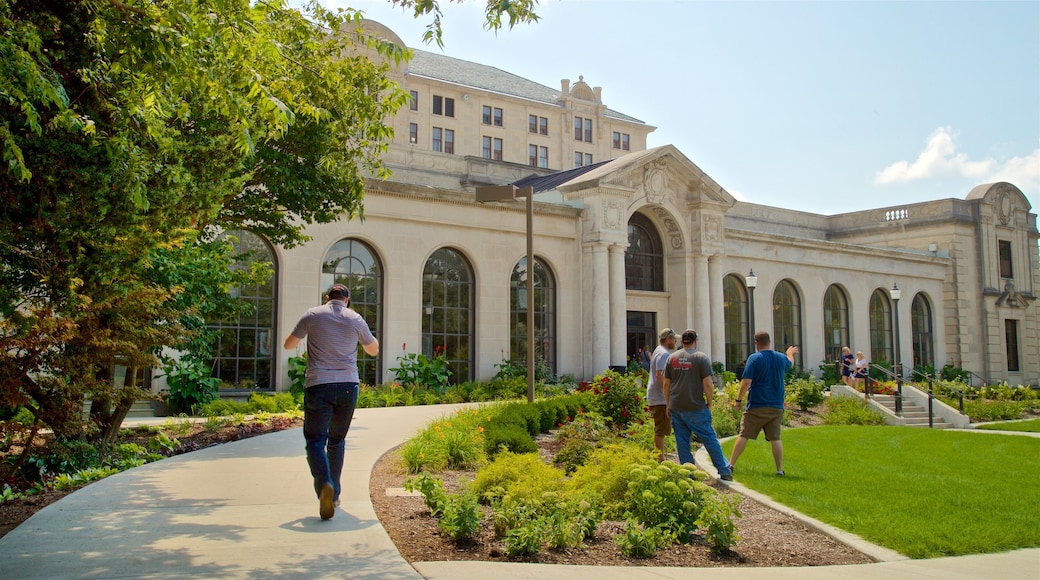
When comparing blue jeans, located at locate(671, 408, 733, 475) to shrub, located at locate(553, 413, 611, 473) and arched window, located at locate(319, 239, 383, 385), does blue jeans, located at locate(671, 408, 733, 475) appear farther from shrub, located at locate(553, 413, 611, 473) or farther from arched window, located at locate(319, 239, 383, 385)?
arched window, located at locate(319, 239, 383, 385)

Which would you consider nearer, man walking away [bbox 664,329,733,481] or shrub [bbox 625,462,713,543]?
shrub [bbox 625,462,713,543]

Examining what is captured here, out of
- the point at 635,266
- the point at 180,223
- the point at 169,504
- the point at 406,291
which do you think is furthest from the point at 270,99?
the point at 635,266

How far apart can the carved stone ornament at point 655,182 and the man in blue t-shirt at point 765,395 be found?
1965cm

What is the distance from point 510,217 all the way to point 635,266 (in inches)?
258

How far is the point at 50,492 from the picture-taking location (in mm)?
8688

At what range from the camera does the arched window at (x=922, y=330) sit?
4153cm

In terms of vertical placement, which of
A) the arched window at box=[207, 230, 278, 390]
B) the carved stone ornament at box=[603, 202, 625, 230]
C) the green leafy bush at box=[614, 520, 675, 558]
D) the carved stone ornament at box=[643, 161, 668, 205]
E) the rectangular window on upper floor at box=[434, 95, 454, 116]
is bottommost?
the green leafy bush at box=[614, 520, 675, 558]

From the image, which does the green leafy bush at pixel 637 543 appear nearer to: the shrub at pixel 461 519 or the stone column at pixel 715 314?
the shrub at pixel 461 519

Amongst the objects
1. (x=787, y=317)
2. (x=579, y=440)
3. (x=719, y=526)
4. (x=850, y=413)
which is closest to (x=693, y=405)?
(x=579, y=440)

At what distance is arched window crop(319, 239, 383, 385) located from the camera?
24.1 m

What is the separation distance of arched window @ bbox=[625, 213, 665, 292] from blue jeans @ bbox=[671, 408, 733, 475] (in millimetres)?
20993

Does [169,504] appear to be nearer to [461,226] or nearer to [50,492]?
[50,492]

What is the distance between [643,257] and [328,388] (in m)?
25.8

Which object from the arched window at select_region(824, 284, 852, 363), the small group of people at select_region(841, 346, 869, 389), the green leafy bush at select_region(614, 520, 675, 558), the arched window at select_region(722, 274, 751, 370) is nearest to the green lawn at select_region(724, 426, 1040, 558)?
the green leafy bush at select_region(614, 520, 675, 558)
